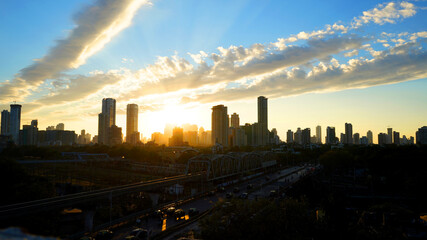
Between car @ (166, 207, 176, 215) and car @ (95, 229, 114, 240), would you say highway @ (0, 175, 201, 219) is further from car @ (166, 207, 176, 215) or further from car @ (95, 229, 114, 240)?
car @ (166, 207, 176, 215)

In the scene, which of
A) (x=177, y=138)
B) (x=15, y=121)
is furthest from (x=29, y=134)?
(x=177, y=138)

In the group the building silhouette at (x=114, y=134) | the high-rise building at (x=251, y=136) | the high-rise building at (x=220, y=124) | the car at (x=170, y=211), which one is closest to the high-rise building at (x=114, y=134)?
the building silhouette at (x=114, y=134)

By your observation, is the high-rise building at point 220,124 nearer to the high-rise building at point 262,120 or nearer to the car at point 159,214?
the high-rise building at point 262,120

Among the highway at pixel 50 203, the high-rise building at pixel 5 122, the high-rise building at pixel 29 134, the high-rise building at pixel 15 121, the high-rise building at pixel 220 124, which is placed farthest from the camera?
the high-rise building at pixel 220 124

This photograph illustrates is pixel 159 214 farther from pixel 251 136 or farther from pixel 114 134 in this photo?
pixel 114 134

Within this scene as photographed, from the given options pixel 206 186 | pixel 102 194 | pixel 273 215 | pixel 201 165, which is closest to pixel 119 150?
pixel 201 165

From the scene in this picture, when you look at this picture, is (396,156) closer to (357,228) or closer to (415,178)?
(415,178)
